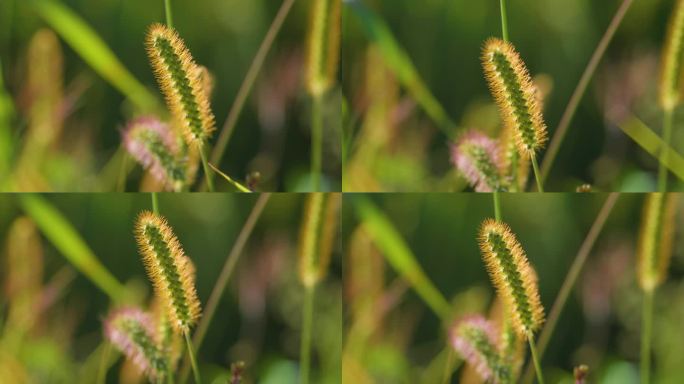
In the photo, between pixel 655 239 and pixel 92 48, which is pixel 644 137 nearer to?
pixel 655 239

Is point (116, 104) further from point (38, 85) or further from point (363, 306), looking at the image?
point (363, 306)

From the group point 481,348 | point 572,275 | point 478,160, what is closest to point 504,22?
point 478,160

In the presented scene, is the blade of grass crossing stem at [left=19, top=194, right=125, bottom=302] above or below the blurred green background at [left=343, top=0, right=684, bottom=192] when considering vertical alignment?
below

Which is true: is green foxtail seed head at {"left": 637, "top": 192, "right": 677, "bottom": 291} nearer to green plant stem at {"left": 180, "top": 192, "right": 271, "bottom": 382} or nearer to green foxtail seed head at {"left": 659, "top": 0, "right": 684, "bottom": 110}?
green foxtail seed head at {"left": 659, "top": 0, "right": 684, "bottom": 110}

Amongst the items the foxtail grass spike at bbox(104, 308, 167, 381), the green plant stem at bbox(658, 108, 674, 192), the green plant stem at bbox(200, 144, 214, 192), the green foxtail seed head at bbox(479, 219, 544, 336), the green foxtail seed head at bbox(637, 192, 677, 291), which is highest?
the green plant stem at bbox(658, 108, 674, 192)

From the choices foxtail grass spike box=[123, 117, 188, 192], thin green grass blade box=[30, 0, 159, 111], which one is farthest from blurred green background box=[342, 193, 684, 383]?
thin green grass blade box=[30, 0, 159, 111]

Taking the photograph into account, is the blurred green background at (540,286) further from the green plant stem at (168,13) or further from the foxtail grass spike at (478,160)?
the green plant stem at (168,13)

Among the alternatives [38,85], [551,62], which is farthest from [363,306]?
[38,85]

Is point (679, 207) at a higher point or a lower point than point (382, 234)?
higher
